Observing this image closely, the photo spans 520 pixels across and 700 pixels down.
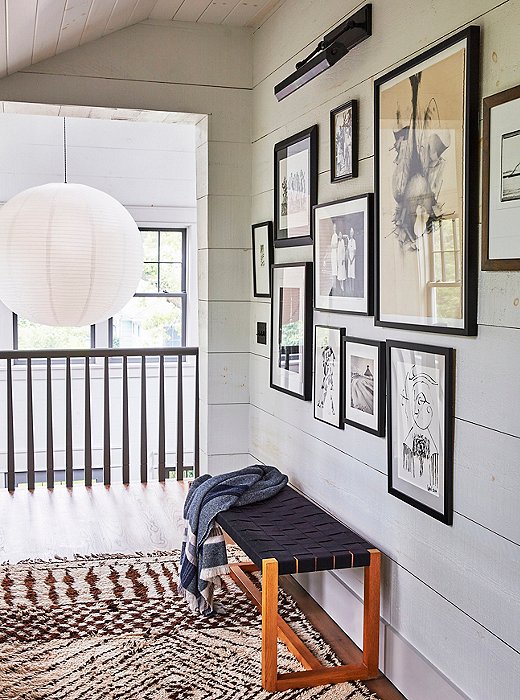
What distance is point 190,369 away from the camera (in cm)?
701

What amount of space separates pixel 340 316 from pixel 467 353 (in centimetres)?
91

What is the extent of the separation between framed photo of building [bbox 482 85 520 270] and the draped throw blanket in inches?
58.6

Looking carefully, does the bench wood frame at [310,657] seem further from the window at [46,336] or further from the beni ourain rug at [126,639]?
the window at [46,336]

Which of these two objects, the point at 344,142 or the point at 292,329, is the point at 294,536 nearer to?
the point at 292,329

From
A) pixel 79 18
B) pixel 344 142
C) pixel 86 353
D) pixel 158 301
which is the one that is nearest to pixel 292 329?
pixel 344 142

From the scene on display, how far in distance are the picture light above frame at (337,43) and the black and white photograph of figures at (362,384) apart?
1032 mm

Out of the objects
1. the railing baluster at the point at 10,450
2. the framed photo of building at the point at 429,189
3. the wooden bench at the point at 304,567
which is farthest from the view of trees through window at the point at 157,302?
the framed photo of building at the point at 429,189

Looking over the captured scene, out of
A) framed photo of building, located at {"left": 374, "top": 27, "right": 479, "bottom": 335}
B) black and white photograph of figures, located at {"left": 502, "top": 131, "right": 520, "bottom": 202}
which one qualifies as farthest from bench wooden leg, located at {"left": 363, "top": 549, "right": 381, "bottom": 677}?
black and white photograph of figures, located at {"left": 502, "top": 131, "right": 520, "bottom": 202}

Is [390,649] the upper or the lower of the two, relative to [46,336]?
lower

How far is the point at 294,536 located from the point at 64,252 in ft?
6.79

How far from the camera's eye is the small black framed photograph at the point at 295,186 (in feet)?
10.6

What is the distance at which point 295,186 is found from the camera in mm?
3436

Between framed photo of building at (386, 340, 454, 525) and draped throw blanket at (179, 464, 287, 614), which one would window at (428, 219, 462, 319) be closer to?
framed photo of building at (386, 340, 454, 525)

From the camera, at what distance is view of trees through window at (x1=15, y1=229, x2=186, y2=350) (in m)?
7.06
